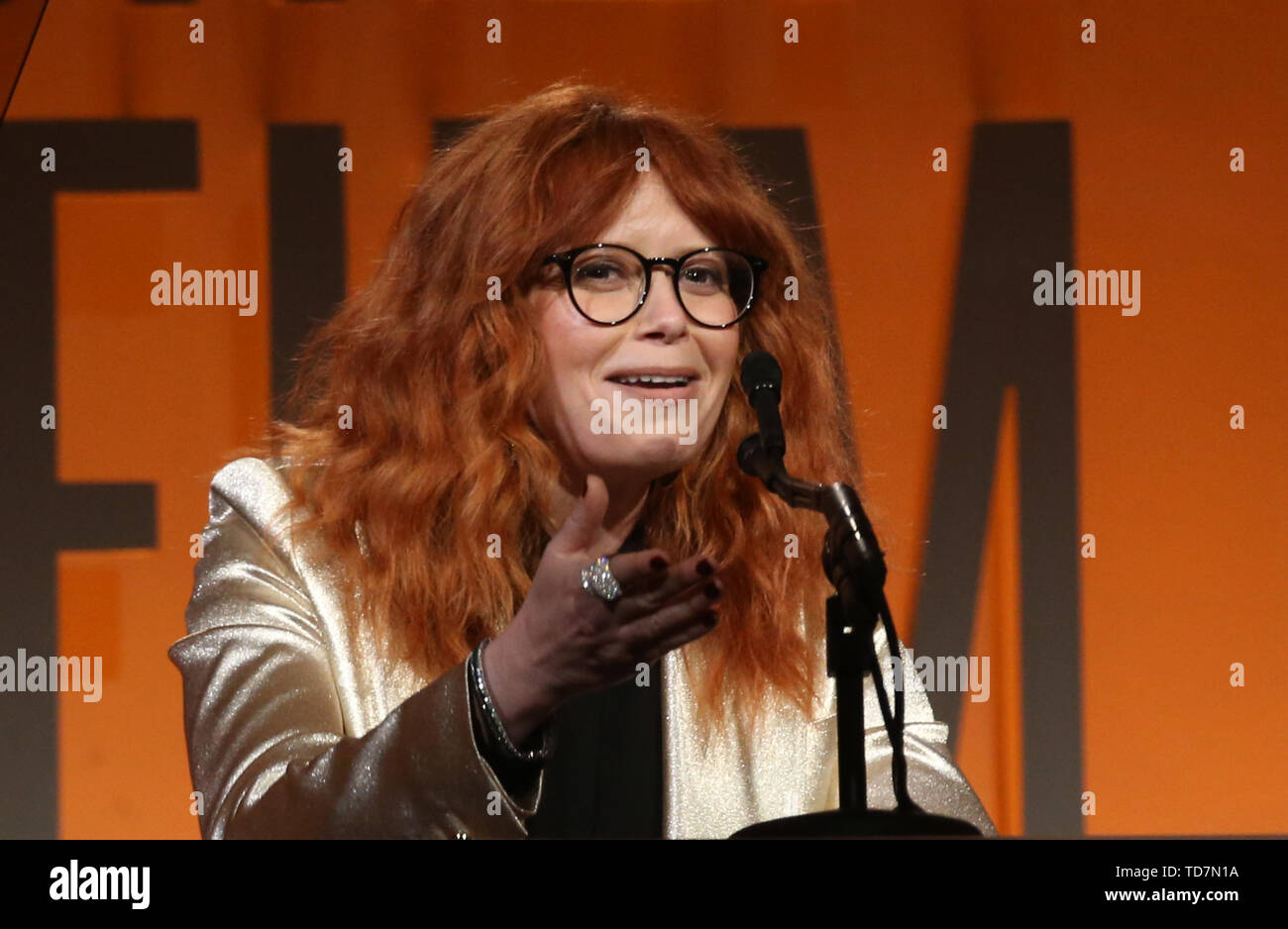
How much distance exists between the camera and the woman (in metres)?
1.79

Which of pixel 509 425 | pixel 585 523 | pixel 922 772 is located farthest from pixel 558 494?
pixel 585 523

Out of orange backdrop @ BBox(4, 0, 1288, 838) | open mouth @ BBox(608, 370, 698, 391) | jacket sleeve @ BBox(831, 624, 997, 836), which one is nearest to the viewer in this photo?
jacket sleeve @ BBox(831, 624, 997, 836)

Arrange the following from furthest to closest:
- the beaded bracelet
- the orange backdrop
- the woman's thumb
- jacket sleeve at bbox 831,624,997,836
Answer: the orange backdrop, jacket sleeve at bbox 831,624,997,836, the beaded bracelet, the woman's thumb

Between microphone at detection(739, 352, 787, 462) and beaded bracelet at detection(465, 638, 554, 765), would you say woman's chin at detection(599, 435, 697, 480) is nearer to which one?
microphone at detection(739, 352, 787, 462)

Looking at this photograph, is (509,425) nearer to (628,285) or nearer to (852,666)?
(628,285)

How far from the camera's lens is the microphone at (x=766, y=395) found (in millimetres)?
1340

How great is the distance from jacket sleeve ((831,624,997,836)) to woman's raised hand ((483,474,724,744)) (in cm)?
52

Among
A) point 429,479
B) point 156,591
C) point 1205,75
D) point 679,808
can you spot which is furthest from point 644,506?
point 1205,75

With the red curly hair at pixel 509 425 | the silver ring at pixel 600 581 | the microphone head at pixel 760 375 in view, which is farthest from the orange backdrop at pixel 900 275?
the silver ring at pixel 600 581

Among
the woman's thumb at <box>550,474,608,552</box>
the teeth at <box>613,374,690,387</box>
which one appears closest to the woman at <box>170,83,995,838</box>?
the teeth at <box>613,374,690,387</box>

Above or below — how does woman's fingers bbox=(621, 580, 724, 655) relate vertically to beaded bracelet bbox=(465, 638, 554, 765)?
above

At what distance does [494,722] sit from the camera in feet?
4.45

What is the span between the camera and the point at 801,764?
1.83 metres

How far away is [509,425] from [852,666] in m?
0.79
